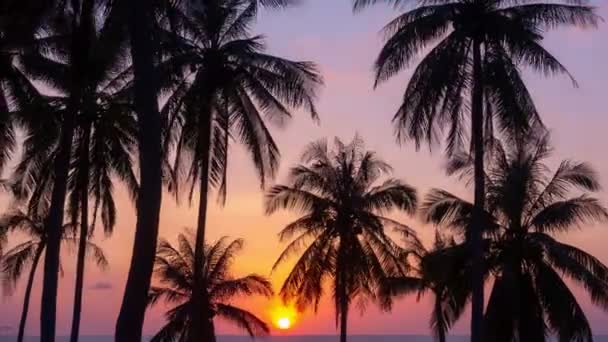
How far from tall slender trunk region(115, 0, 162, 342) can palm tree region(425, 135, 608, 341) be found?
17.6m

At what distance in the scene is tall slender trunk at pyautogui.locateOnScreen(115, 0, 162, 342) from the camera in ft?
56.4

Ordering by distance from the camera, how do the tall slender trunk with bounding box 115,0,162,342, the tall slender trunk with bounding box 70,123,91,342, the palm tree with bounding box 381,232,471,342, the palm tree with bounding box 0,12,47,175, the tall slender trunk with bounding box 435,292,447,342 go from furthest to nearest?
the tall slender trunk with bounding box 435,292,447,342, the palm tree with bounding box 381,232,471,342, the tall slender trunk with bounding box 70,123,91,342, the palm tree with bounding box 0,12,47,175, the tall slender trunk with bounding box 115,0,162,342

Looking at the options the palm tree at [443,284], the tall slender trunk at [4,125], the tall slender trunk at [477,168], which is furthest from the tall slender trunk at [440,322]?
the tall slender trunk at [4,125]

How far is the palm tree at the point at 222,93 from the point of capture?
31.6m

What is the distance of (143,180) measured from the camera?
17844mm

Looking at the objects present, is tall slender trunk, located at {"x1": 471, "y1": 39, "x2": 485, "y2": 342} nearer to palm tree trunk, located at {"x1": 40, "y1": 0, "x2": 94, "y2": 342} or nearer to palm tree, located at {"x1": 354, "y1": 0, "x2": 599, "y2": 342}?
palm tree, located at {"x1": 354, "y1": 0, "x2": 599, "y2": 342}

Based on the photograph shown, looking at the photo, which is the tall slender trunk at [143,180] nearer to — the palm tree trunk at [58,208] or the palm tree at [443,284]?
the palm tree trunk at [58,208]

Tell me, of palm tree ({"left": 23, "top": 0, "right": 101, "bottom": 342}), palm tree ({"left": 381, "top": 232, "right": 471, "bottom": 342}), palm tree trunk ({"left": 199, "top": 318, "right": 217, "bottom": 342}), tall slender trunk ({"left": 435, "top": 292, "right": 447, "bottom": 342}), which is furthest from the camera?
tall slender trunk ({"left": 435, "top": 292, "right": 447, "bottom": 342})

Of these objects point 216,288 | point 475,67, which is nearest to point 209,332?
point 216,288

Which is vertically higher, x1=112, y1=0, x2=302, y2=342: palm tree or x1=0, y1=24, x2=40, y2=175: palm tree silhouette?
x1=0, y1=24, x2=40, y2=175: palm tree silhouette

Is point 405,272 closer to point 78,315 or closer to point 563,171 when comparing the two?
point 563,171

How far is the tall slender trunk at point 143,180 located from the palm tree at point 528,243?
695 inches

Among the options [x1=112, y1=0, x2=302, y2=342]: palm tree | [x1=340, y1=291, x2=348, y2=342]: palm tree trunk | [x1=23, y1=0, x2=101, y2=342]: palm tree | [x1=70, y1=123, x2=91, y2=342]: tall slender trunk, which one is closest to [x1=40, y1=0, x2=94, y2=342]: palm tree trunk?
[x1=23, y1=0, x2=101, y2=342]: palm tree

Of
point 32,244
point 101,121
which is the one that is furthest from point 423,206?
point 32,244
